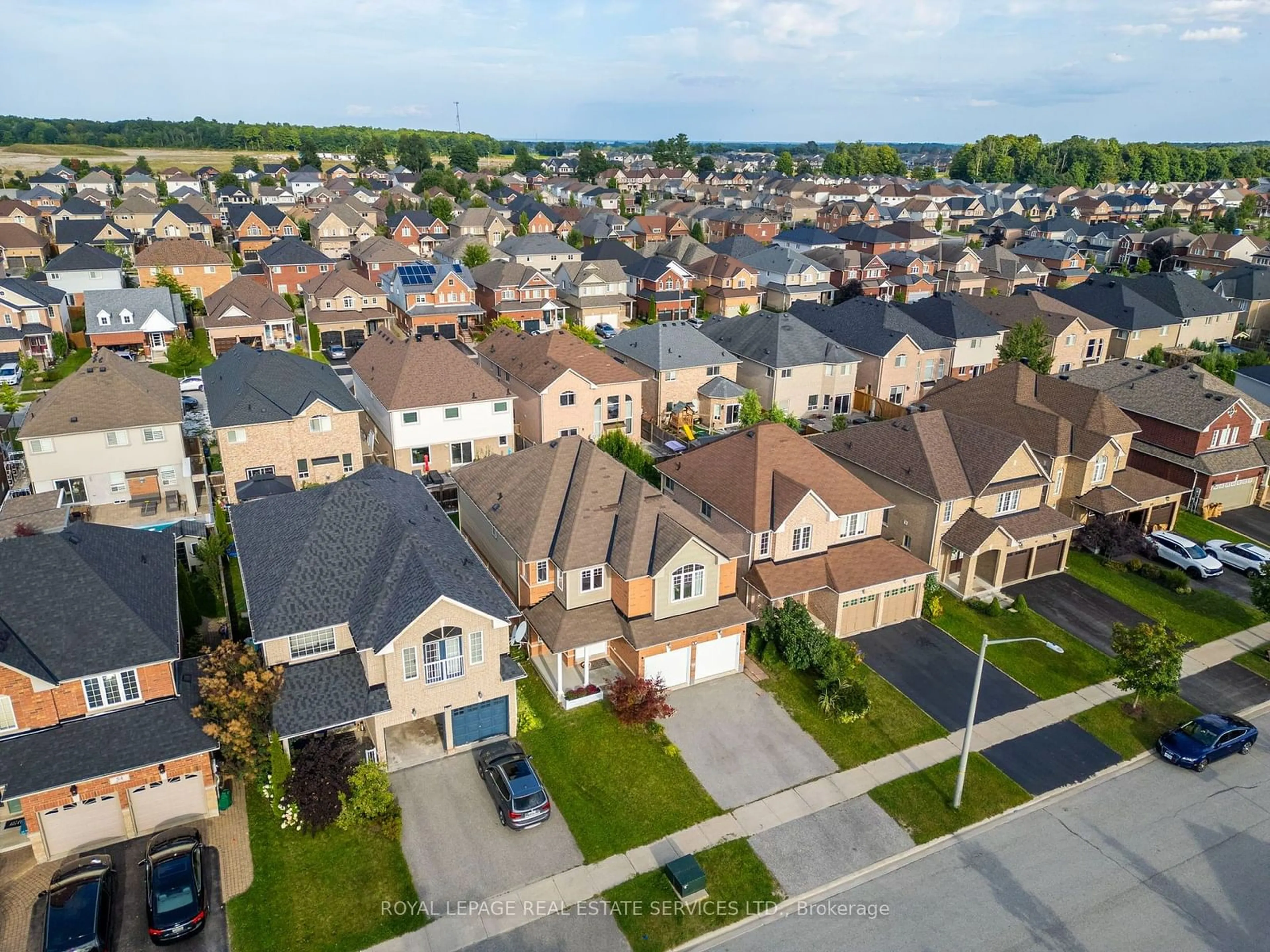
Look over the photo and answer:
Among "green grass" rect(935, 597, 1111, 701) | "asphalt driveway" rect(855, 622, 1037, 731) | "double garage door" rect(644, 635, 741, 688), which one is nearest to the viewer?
"double garage door" rect(644, 635, 741, 688)

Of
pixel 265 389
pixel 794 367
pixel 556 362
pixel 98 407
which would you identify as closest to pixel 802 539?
pixel 556 362

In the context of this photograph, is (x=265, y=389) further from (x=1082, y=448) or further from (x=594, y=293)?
(x=594, y=293)

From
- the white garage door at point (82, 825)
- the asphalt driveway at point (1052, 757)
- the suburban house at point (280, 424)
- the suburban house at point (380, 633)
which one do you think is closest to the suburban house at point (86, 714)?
the white garage door at point (82, 825)

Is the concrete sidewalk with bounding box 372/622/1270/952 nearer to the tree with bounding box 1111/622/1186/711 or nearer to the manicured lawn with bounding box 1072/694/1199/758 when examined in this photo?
the manicured lawn with bounding box 1072/694/1199/758

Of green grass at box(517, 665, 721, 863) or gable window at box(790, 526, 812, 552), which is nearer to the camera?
green grass at box(517, 665, 721, 863)

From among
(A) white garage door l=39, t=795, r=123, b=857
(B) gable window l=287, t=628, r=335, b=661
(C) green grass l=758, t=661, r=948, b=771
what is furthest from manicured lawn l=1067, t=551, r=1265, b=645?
(A) white garage door l=39, t=795, r=123, b=857

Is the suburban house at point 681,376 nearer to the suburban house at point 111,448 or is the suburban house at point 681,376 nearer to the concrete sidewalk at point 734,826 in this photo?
the suburban house at point 111,448

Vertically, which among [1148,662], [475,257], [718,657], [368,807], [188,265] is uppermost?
[475,257]
